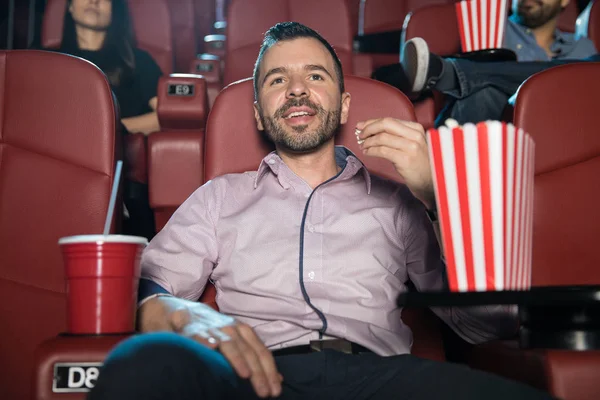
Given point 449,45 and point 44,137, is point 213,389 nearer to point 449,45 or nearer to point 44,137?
point 44,137

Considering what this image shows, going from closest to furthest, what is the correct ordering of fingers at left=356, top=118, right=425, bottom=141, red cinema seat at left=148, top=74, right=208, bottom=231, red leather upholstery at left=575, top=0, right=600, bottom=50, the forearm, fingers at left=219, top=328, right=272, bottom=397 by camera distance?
fingers at left=219, top=328, right=272, bottom=397
fingers at left=356, top=118, right=425, bottom=141
red cinema seat at left=148, top=74, right=208, bottom=231
the forearm
red leather upholstery at left=575, top=0, right=600, bottom=50

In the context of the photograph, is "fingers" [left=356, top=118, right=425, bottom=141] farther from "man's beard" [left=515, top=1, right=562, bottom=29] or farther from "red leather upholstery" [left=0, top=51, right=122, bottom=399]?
"man's beard" [left=515, top=1, right=562, bottom=29]

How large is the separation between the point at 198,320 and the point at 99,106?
592 mm

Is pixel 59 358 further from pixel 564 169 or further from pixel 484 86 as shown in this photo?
pixel 484 86

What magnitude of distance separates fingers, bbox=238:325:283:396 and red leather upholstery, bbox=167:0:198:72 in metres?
2.62

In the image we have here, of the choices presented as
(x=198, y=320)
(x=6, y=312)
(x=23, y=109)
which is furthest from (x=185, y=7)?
(x=198, y=320)

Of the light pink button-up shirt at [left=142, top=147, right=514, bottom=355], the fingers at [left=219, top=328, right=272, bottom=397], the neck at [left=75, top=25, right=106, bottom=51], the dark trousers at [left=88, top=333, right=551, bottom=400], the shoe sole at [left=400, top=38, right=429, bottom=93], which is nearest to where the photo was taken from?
the dark trousers at [left=88, top=333, right=551, bottom=400]

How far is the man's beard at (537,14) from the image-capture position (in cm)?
222

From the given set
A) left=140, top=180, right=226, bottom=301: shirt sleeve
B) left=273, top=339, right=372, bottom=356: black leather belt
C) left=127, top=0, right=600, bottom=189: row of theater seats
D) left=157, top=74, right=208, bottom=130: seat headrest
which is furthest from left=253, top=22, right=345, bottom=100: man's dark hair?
left=127, top=0, right=600, bottom=189: row of theater seats

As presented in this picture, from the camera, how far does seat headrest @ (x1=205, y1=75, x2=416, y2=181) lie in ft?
4.11

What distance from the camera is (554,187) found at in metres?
1.17

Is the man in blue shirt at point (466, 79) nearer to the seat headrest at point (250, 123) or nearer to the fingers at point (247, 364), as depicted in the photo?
the seat headrest at point (250, 123)

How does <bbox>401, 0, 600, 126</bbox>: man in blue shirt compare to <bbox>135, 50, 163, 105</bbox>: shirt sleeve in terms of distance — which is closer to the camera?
<bbox>401, 0, 600, 126</bbox>: man in blue shirt

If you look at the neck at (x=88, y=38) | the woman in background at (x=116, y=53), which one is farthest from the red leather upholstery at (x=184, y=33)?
the neck at (x=88, y=38)
